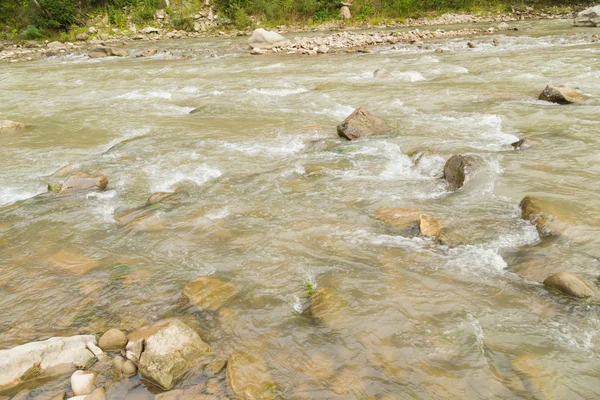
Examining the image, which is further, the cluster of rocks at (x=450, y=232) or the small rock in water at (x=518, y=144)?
the small rock in water at (x=518, y=144)

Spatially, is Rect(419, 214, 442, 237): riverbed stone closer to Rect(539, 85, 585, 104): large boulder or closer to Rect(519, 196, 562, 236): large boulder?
Rect(519, 196, 562, 236): large boulder

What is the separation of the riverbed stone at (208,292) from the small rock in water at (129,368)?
76 cm

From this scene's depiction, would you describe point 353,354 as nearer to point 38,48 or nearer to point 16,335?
point 16,335

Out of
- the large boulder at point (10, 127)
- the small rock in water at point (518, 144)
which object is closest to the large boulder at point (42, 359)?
the small rock in water at point (518, 144)

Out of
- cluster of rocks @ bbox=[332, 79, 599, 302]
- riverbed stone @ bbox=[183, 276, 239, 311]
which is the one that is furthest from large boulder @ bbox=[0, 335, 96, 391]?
cluster of rocks @ bbox=[332, 79, 599, 302]

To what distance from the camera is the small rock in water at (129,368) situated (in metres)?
2.87

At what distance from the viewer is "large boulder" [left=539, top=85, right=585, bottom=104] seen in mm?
8234

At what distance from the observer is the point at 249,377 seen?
282cm

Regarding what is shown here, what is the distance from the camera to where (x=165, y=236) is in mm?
4727

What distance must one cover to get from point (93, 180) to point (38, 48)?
1001 inches

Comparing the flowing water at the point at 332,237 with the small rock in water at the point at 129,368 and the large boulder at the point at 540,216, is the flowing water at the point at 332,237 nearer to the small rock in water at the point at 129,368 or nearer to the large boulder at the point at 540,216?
the large boulder at the point at 540,216

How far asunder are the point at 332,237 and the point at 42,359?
9.00 feet

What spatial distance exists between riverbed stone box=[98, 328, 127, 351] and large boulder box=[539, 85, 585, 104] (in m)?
8.75

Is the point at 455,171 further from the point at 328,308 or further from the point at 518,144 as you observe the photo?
the point at 328,308
